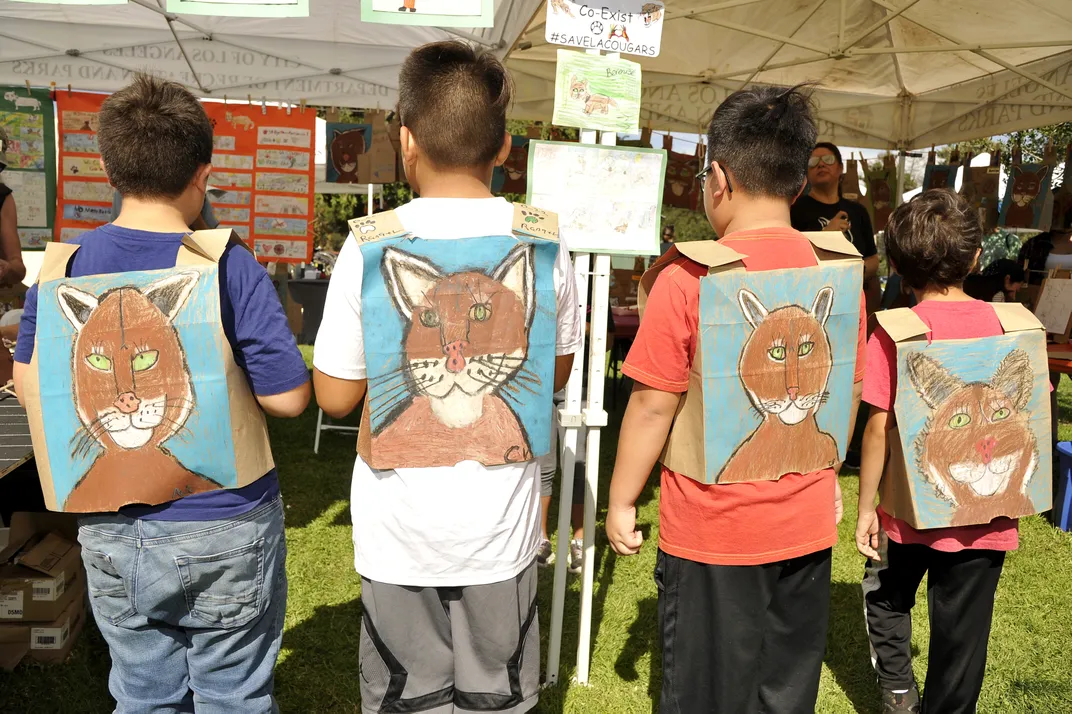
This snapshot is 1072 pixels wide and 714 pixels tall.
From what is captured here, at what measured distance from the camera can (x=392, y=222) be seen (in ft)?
4.87

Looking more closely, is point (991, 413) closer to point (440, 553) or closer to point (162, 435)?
point (440, 553)

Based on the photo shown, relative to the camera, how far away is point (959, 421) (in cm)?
198

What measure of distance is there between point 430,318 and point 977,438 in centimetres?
142

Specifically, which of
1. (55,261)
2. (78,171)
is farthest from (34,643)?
(78,171)

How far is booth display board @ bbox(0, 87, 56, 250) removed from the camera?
4.95 m

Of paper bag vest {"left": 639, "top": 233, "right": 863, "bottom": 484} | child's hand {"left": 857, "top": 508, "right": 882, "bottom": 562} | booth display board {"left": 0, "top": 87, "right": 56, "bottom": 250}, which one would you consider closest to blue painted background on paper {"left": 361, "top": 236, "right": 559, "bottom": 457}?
paper bag vest {"left": 639, "top": 233, "right": 863, "bottom": 484}

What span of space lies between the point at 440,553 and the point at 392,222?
627 mm

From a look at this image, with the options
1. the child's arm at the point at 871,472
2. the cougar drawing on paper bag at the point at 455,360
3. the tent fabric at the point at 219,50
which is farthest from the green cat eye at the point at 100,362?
the tent fabric at the point at 219,50

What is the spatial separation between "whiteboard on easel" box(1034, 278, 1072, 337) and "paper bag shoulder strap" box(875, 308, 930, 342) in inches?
115

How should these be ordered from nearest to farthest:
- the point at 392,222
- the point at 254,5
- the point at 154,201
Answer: the point at 392,222
the point at 154,201
the point at 254,5

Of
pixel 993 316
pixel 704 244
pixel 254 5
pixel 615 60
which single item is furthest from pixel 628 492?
pixel 254 5

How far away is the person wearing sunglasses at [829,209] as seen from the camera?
4.28m

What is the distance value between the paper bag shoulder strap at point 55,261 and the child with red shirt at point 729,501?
1.12 meters

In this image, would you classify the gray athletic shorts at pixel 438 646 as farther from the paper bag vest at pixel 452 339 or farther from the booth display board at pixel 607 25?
the booth display board at pixel 607 25
